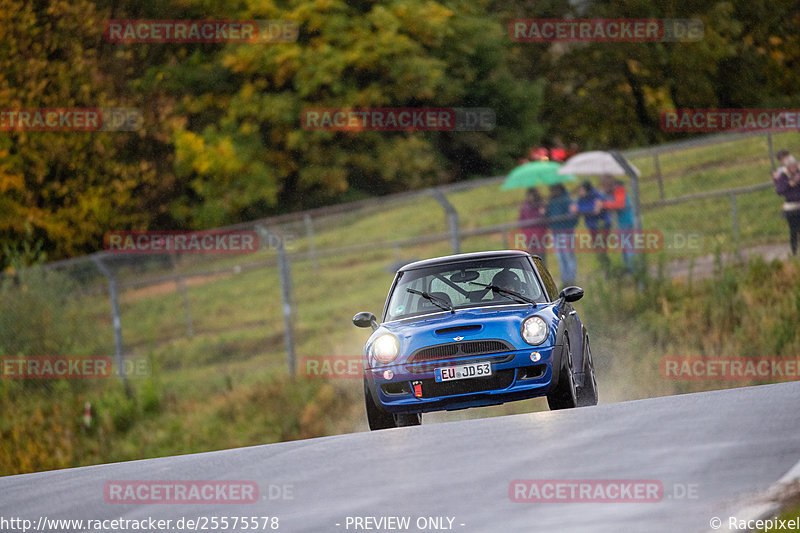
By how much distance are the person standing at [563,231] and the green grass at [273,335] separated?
47cm

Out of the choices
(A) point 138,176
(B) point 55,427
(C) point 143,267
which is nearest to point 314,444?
(B) point 55,427

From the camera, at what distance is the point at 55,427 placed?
21875 mm

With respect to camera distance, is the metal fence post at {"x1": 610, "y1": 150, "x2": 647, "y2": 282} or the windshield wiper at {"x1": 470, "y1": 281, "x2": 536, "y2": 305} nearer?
the windshield wiper at {"x1": 470, "y1": 281, "x2": 536, "y2": 305}

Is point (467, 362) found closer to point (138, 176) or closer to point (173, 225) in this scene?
point (138, 176)

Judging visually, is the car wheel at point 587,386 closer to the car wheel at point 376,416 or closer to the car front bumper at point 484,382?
the car front bumper at point 484,382

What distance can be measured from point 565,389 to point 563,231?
36.2ft

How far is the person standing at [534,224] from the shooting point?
795 inches

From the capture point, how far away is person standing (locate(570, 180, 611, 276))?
64.7 feet
